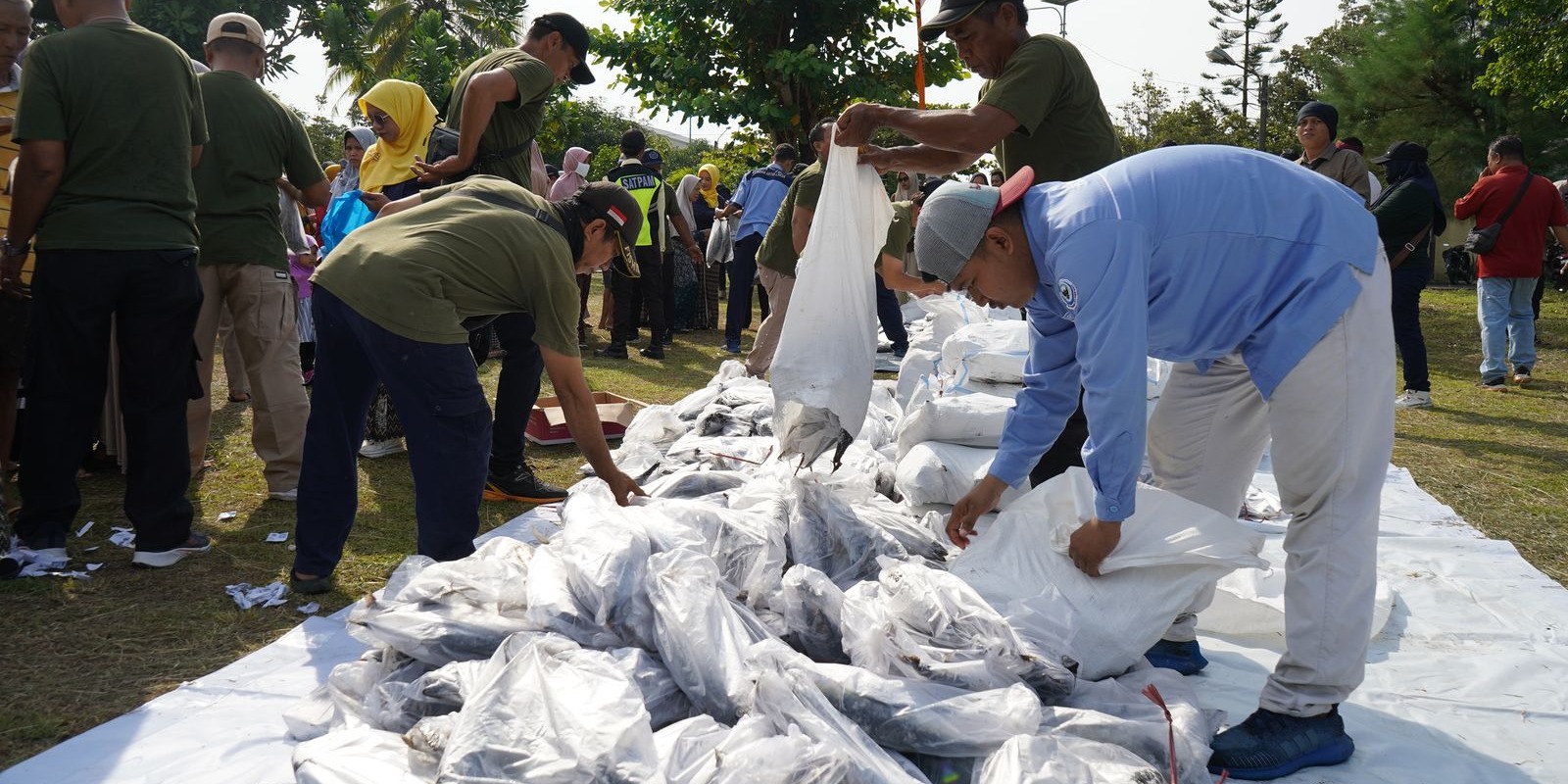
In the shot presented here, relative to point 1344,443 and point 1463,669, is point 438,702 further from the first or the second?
point 1463,669

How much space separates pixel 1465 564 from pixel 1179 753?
215cm

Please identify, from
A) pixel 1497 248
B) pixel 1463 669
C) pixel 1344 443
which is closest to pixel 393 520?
pixel 1344 443

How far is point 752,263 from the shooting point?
8398 millimetres

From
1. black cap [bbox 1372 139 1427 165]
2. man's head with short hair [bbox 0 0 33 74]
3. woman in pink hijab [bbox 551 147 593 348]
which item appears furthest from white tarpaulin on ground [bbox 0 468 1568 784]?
woman in pink hijab [bbox 551 147 593 348]

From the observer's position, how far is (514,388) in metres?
3.97

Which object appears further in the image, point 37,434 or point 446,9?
point 446,9

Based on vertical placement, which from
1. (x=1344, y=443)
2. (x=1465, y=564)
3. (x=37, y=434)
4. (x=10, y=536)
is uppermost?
(x=1344, y=443)

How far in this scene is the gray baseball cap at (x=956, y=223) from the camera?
2021 mm

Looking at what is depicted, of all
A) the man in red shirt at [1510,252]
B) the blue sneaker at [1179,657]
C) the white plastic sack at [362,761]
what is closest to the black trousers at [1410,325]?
the man in red shirt at [1510,252]

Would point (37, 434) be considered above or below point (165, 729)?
above

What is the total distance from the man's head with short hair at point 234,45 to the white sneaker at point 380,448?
1631 millimetres

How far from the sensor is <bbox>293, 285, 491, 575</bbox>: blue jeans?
105 inches

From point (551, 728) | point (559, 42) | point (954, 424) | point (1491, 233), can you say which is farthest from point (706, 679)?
point (1491, 233)

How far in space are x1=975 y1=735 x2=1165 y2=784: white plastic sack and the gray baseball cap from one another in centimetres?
88
